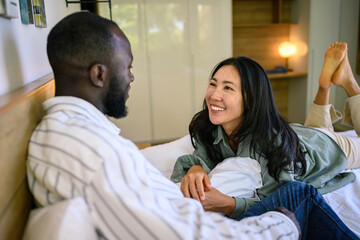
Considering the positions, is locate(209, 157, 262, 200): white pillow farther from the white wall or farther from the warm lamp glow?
the warm lamp glow

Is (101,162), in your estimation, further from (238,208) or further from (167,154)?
(167,154)

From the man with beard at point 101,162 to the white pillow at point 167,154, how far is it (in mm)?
907

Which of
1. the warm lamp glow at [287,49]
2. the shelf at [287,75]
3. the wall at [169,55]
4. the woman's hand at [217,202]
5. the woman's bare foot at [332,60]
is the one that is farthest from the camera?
the warm lamp glow at [287,49]

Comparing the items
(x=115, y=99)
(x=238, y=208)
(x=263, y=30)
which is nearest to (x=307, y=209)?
(x=238, y=208)

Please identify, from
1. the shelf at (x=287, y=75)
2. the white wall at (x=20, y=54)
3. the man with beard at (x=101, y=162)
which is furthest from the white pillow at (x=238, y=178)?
the shelf at (x=287, y=75)

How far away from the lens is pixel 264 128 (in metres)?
1.44

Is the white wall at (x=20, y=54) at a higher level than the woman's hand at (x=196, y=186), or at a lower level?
higher

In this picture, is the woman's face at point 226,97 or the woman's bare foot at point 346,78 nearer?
the woman's face at point 226,97

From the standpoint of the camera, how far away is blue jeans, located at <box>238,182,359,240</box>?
43.2 inches

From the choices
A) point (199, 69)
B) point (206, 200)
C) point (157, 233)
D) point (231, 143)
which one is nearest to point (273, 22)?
point (199, 69)

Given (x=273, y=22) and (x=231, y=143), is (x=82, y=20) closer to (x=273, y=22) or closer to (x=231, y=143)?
(x=231, y=143)

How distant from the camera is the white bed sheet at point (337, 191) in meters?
1.32

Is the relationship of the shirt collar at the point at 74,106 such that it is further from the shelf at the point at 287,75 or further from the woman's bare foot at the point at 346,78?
the shelf at the point at 287,75

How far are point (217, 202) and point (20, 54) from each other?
861 millimetres
